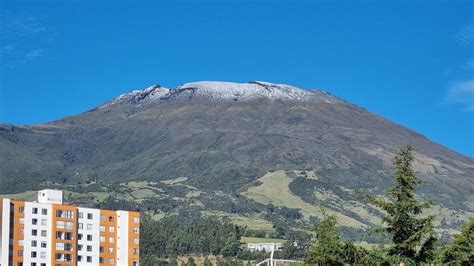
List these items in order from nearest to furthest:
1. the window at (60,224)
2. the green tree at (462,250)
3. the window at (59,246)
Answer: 1. the green tree at (462,250)
2. the window at (59,246)
3. the window at (60,224)

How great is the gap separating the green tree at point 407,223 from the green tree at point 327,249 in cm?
204

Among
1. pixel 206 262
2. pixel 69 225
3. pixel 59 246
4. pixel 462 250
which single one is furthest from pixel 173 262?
pixel 462 250

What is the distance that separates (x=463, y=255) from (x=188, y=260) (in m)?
176

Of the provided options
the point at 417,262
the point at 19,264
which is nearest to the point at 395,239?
the point at 417,262

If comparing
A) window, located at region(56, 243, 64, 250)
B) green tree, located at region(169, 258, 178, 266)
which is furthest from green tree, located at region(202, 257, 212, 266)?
window, located at region(56, 243, 64, 250)

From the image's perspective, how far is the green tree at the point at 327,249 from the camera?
80.8 feet

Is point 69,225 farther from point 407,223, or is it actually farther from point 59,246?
point 407,223

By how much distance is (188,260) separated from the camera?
19712cm

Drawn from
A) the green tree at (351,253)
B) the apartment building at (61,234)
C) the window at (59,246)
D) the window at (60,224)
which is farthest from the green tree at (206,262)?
the green tree at (351,253)

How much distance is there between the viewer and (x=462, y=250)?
24141 millimetres

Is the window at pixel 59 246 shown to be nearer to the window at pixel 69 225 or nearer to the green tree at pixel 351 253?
the window at pixel 69 225

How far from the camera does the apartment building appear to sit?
117188mm

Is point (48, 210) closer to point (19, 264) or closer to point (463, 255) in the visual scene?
point (19, 264)

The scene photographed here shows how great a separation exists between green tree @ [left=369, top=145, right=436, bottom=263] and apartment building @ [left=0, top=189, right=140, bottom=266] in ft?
319
